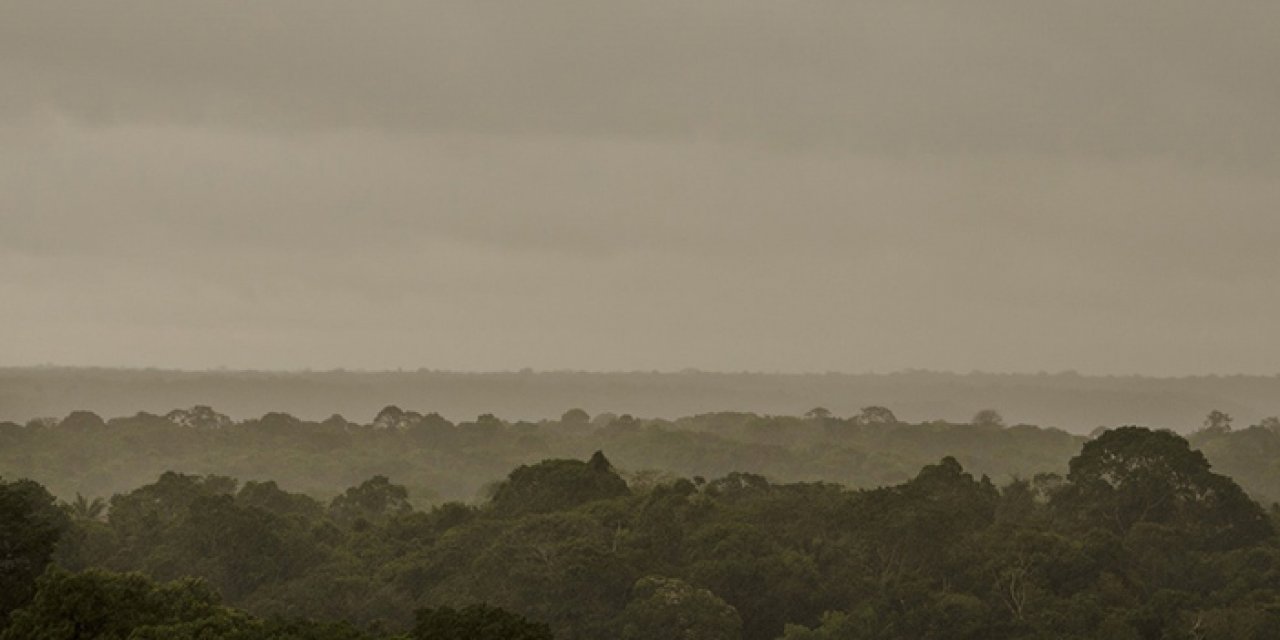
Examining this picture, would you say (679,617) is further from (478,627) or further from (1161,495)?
(1161,495)

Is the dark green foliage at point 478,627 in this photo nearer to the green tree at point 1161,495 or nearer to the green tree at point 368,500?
Result: the green tree at point 1161,495

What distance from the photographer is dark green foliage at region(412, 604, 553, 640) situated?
40.2 meters

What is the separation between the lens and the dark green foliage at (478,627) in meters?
40.2

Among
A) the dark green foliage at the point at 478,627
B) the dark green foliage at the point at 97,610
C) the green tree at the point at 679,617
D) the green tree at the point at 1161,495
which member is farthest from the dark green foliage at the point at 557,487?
the dark green foliage at the point at 97,610

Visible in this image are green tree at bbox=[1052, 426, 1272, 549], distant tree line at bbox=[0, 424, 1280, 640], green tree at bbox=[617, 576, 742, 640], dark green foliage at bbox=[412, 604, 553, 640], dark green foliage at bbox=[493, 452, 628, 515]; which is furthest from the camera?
dark green foliage at bbox=[493, 452, 628, 515]

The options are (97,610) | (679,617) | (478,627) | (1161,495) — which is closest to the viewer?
(97,610)

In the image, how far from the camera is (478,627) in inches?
1610

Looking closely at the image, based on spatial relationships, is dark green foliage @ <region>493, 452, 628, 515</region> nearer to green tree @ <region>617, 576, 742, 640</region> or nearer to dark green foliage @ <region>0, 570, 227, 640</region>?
green tree @ <region>617, 576, 742, 640</region>

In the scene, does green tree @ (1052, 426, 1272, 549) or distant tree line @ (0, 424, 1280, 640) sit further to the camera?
green tree @ (1052, 426, 1272, 549)

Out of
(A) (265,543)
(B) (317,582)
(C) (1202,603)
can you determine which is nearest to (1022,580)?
(C) (1202,603)

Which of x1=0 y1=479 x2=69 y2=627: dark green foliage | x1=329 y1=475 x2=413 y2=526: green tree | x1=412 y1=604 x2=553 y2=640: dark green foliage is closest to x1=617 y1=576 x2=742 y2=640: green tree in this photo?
x1=412 y1=604 x2=553 y2=640: dark green foliage

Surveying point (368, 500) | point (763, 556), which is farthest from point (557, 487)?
point (368, 500)

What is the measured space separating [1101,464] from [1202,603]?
803 inches

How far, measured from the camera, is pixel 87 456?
618 ft
